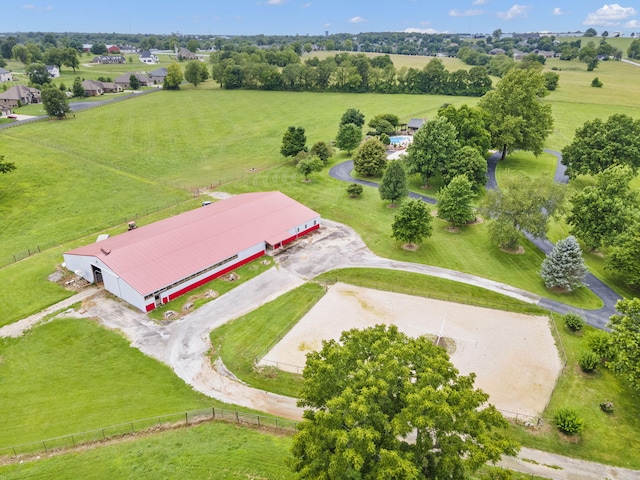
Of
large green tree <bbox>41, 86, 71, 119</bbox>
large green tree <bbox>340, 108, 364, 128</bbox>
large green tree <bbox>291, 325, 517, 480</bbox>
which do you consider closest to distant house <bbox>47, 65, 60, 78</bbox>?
large green tree <bbox>41, 86, 71, 119</bbox>

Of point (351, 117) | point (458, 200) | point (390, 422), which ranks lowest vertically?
point (458, 200)

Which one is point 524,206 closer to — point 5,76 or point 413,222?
point 413,222

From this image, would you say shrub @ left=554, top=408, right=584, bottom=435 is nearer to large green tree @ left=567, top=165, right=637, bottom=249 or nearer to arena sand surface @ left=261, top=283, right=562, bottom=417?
arena sand surface @ left=261, top=283, right=562, bottom=417

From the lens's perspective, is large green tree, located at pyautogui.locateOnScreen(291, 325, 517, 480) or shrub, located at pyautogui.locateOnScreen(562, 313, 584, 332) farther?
shrub, located at pyautogui.locateOnScreen(562, 313, 584, 332)

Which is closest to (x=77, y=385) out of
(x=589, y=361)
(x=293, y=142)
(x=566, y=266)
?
(x=589, y=361)

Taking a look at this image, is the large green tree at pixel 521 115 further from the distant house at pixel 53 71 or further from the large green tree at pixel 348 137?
the distant house at pixel 53 71

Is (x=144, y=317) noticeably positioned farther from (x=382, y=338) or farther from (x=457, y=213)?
(x=457, y=213)
